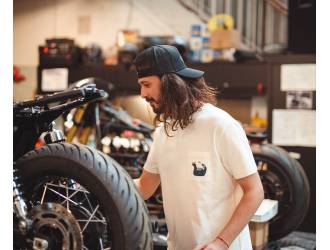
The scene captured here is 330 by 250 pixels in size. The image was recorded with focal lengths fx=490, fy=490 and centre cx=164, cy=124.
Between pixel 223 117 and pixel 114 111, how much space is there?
2.44 metres

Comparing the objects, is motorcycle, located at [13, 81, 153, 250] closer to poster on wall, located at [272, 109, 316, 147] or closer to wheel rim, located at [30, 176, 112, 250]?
wheel rim, located at [30, 176, 112, 250]

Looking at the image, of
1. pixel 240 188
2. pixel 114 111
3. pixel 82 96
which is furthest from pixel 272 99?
pixel 82 96

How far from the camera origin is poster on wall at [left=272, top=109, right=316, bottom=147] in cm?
465

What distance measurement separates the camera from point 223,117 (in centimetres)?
172

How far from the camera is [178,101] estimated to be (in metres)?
1.72

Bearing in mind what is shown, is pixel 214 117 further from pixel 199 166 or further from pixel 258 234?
pixel 258 234

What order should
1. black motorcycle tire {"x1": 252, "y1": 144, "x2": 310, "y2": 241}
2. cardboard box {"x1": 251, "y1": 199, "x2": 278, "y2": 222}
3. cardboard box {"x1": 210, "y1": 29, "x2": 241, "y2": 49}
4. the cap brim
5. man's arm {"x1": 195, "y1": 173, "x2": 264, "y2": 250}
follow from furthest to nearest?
cardboard box {"x1": 210, "y1": 29, "x2": 241, "y2": 49}, black motorcycle tire {"x1": 252, "y1": 144, "x2": 310, "y2": 241}, cardboard box {"x1": 251, "y1": 199, "x2": 278, "y2": 222}, the cap brim, man's arm {"x1": 195, "y1": 173, "x2": 264, "y2": 250}

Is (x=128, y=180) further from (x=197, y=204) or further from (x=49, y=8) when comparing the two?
(x=49, y=8)

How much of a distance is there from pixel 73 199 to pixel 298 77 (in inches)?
143

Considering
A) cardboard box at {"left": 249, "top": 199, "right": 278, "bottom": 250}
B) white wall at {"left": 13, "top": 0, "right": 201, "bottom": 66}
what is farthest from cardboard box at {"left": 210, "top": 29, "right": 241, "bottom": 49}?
cardboard box at {"left": 249, "top": 199, "right": 278, "bottom": 250}

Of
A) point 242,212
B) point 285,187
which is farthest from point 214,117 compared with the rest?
point 285,187

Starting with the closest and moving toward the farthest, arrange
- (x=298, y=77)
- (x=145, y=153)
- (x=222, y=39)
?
1. (x=145, y=153)
2. (x=298, y=77)
3. (x=222, y=39)

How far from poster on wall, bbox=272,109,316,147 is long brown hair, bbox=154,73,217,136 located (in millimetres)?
3090

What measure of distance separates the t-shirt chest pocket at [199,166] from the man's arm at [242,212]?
0.12 metres
